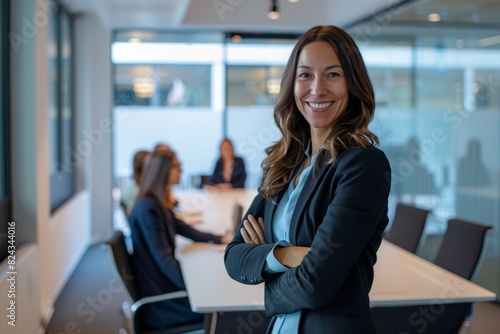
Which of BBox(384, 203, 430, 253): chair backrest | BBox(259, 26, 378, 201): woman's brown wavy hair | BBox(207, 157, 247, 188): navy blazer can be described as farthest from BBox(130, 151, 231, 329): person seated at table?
BBox(207, 157, 247, 188): navy blazer

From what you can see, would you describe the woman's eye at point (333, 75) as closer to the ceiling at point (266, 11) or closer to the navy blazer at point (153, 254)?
the navy blazer at point (153, 254)

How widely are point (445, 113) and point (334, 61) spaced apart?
459 cm

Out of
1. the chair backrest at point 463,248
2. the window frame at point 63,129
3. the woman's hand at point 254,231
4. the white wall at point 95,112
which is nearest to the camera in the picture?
the woman's hand at point 254,231

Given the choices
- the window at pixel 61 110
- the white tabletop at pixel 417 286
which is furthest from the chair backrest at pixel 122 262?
the window at pixel 61 110

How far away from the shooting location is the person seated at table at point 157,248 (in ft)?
10.9

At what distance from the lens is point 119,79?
28.7 feet

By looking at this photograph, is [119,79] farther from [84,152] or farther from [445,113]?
[445,113]

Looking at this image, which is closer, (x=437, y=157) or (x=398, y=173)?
(x=437, y=157)

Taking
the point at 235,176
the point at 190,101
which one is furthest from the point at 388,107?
the point at 190,101

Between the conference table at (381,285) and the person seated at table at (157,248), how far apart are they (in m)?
0.13

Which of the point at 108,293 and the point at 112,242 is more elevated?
the point at 112,242

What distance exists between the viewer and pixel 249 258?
1.70 metres

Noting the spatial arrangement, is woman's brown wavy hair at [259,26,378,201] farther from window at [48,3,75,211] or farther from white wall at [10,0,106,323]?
window at [48,3,75,211]

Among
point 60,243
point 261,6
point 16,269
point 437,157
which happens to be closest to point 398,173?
point 437,157
